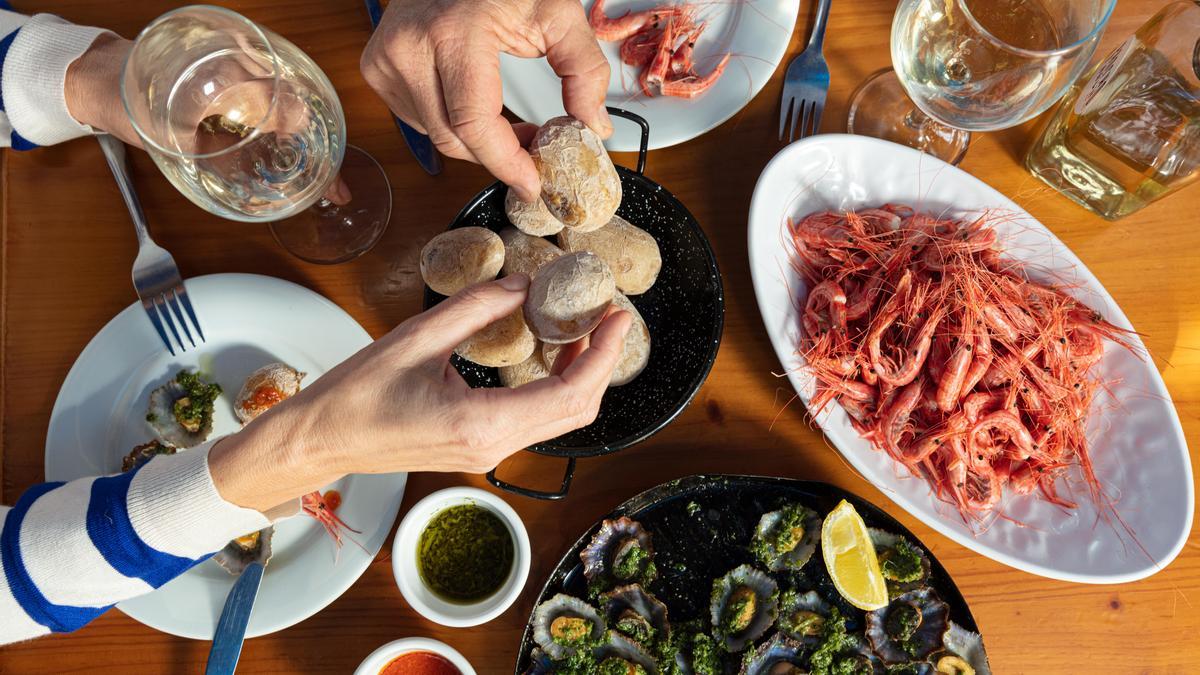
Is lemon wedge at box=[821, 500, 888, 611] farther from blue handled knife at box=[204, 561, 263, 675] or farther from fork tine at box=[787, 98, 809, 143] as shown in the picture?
blue handled knife at box=[204, 561, 263, 675]

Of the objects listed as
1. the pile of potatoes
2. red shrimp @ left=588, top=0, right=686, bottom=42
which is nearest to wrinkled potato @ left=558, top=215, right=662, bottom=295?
the pile of potatoes

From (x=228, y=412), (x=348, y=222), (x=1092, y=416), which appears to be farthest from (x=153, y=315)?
(x=1092, y=416)

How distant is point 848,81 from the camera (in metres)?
1.21

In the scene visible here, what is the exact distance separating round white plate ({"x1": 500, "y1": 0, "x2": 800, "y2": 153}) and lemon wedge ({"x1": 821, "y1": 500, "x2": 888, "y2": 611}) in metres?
0.59

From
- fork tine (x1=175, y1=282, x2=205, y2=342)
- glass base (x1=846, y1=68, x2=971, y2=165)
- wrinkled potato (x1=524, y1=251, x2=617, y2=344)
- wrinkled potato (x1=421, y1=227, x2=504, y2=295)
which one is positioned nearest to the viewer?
wrinkled potato (x1=524, y1=251, x2=617, y2=344)

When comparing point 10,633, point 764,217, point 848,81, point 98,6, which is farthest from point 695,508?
point 98,6

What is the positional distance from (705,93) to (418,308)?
21.4 inches

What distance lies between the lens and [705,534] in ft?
3.68

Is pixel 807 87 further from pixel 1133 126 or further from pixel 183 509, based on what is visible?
pixel 183 509

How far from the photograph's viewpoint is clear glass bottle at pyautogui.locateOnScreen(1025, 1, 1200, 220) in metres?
1.01

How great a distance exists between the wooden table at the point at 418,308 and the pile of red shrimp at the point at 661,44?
94 millimetres

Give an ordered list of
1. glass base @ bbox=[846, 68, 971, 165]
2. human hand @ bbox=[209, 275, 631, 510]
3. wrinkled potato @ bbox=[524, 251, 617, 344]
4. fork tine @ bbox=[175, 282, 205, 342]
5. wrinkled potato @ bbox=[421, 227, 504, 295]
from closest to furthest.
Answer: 1. human hand @ bbox=[209, 275, 631, 510]
2. wrinkled potato @ bbox=[524, 251, 617, 344]
3. wrinkled potato @ bbox=[421, 227, 504, 295]
4. fork tine @ bbox=[175, 282, 205, 342]
5. glass base @ bbox=[846, 68, 971, 165]

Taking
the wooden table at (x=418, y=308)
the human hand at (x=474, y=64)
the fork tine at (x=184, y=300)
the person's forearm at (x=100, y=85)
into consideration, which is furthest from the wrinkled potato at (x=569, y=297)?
the person's forearm at (x=100, y=85)

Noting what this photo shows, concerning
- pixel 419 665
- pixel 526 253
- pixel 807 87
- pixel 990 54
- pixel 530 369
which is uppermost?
pixel 990 54
